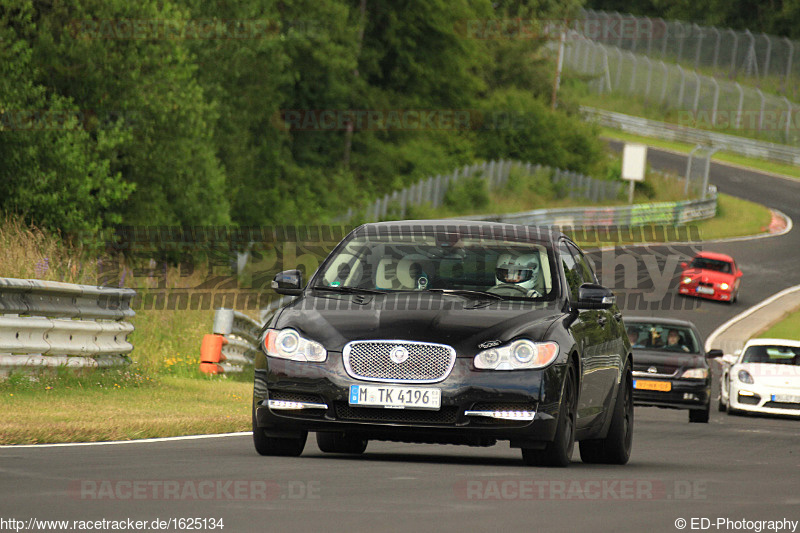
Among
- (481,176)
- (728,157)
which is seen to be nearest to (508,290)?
(481,176)

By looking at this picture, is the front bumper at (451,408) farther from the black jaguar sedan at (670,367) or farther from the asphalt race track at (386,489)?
the black jaguar sedan at (670,367)

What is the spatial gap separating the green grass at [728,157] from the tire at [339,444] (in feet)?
271

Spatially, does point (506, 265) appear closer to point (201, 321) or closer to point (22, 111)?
point (201, 321)

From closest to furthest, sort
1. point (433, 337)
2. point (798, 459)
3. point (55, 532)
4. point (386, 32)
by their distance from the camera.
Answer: point (55, 532) → point (433, 337) → point (798, 459) → point (386, 32)

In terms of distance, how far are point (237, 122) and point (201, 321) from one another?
33594 millimetres

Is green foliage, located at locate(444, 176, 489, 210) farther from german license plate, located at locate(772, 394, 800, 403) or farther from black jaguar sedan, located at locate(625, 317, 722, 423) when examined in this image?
german license plate, located at locate(772, 394, 800, 403)

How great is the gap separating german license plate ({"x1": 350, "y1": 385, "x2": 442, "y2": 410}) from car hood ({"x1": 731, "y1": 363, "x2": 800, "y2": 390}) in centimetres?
1558

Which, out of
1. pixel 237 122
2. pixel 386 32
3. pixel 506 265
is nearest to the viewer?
pixel 506 265

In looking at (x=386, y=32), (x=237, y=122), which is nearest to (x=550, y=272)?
(x=237, y=122)

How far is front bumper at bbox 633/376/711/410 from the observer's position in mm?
23016

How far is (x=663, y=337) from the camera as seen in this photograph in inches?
989

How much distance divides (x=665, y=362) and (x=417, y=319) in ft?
46.7

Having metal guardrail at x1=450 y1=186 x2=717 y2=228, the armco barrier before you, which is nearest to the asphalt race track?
the armco barrier

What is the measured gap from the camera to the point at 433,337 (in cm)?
1016
